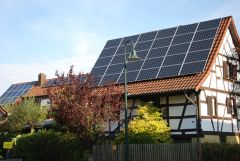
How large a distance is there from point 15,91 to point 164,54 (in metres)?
26.7

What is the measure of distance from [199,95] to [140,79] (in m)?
4.82

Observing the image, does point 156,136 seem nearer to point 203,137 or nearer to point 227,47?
point 203,137

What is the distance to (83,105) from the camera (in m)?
26.2

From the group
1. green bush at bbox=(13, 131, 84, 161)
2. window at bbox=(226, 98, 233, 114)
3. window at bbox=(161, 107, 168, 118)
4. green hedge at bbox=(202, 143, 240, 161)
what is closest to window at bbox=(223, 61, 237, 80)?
window at bbox=(226, 98, 233, 114)

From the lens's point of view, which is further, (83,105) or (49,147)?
(49,147)

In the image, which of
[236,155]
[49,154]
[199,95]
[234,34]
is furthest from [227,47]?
[49,154]

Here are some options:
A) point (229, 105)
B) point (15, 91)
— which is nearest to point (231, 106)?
point (229, 105)

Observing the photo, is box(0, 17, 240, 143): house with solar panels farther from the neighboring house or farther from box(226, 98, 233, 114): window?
the neighboring house

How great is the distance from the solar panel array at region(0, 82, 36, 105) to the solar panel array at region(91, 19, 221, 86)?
59.9ft

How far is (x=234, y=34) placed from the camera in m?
33.0

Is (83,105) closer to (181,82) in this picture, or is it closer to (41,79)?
(181,82)

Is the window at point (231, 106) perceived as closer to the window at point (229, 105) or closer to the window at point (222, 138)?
the window at point (229, 105)

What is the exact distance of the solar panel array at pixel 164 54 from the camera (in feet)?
97.8

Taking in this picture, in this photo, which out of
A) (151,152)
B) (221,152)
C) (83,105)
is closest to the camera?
(221,152)
